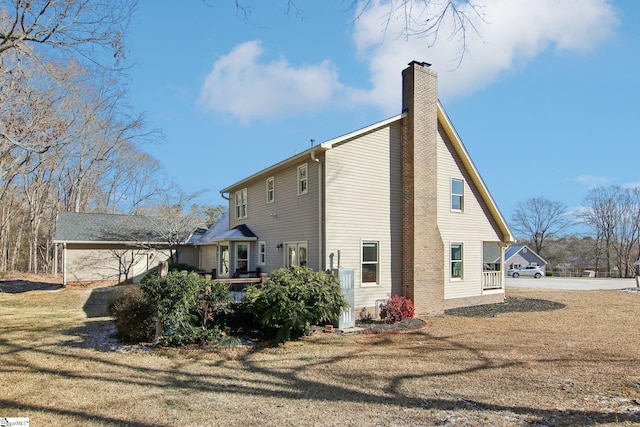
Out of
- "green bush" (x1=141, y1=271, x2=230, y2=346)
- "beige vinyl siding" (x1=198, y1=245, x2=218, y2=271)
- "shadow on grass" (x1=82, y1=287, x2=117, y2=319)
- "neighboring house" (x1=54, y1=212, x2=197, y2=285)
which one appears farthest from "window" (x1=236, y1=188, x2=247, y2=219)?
"green bush" (x1=141, y1=271, x2=230, y2=346)

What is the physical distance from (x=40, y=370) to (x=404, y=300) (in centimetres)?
963

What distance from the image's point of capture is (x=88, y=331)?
10.6 metres

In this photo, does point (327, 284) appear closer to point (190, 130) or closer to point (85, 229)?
point (190, 130)

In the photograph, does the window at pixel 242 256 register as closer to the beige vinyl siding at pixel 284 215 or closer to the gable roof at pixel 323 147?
the beige vinyl siding at pixel 284 215

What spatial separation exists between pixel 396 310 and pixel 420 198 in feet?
12.8

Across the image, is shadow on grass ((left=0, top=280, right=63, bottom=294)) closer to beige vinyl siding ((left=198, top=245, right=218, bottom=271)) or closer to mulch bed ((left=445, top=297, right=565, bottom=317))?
beige vinyl siding ((left=198, top=245, right=218, bottom=271))

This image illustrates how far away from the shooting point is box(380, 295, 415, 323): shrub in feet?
40.7

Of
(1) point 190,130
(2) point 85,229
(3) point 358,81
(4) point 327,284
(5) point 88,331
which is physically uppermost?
(1) point 190,130

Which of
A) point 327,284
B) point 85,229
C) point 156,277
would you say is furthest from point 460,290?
point 85,229

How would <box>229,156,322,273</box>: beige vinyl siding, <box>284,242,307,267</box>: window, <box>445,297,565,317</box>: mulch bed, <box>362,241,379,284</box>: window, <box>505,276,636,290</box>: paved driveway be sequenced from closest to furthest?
<box>229,156,322,273</box>: beige vinyl siding → <box>362,241,379,284</box>: window → <box>284,242,307,267</box>: window → <box>445,297,565,317</box>: mulch bed → <box>505,276,636,290</box>: paved driveway

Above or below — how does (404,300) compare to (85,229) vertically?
below

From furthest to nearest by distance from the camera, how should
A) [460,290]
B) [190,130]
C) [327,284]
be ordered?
[190,130] → [460,290] → [327,284]

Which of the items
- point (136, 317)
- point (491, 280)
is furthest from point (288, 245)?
point (491, 280)

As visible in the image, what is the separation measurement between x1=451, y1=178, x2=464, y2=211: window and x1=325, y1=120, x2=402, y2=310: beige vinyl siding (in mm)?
3057
